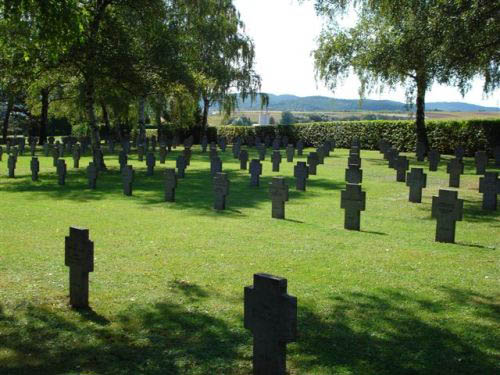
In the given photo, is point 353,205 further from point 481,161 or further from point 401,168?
point 481,161

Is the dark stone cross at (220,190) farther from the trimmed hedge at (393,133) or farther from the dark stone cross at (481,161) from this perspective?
the trimmed hedge at (393,133)

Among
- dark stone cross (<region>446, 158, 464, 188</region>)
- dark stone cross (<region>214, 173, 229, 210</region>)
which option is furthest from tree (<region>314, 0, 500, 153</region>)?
dark stone cross (<region>214, 173, 229, 210</region>)

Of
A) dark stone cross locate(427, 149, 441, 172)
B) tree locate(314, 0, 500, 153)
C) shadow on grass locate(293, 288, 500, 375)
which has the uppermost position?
tree locate(314, 0, 500, 153)

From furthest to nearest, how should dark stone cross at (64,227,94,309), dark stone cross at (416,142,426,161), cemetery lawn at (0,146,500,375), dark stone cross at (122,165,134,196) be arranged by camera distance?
dark stone cross at (416,142,426,161)
dark stone cross at (122,165,134,196)
dark stone cross at (64,227,94,309)
cemetery lawn at (0,146,500,375)

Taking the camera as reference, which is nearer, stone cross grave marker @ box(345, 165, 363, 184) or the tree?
the tree

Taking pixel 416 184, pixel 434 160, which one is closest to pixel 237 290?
pixel 416 184

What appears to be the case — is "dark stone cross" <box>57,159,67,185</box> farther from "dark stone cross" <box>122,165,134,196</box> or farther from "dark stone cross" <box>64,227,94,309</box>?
"dark stone cross" <box>64,227,94,309</box>

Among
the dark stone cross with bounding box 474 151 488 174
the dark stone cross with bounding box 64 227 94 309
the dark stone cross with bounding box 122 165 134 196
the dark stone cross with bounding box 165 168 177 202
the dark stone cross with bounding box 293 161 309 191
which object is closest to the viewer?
the dark stone cross with bounding box 64 227 94 309

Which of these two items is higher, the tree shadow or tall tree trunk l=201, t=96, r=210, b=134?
tall tree trunk l=201, t=96, r=210, b=134

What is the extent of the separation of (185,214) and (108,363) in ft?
26.8

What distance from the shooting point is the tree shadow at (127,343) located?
475cm

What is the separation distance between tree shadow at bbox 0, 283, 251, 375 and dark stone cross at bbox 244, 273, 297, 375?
0.43m

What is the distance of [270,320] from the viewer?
4.21m

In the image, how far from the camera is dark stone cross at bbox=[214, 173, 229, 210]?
43.8ft
